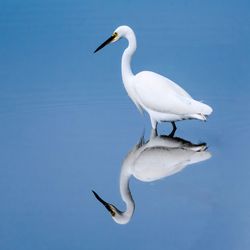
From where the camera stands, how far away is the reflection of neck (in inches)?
206

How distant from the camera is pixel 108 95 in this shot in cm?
708

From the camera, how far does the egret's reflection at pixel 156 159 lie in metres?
5.58

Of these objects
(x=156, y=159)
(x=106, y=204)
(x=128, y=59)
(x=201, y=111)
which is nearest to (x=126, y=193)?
(x=106, y=204)

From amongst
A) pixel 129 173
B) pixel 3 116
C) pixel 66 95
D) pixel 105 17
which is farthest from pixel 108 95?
pixel 105 17

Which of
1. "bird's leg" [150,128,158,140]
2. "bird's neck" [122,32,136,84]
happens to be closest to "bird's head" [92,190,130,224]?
"bird's leg" [150,128,158,140]

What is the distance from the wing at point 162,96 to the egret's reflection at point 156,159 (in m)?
0.21

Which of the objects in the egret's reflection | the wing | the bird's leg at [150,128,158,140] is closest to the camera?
the egret's reflection

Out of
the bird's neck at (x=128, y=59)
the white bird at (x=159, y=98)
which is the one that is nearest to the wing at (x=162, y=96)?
the white bird at (x=159, y=98)

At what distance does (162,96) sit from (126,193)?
1034 mm

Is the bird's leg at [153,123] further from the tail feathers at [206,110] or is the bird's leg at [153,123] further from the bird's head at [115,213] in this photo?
the bird's head at [115,213]

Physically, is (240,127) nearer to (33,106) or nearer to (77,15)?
(33,106)

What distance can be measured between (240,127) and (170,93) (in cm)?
56

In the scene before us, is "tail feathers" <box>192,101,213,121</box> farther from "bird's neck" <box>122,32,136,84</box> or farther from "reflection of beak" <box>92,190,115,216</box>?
"reflection of beak" <box>92,190,115,216</box>

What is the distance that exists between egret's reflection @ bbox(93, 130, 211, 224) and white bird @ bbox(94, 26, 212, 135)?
16cm
